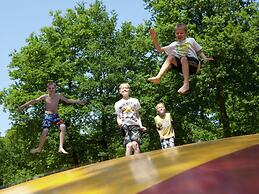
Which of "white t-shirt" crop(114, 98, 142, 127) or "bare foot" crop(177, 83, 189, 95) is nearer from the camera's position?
"bare foot" crop(177, 83, 189, 95)

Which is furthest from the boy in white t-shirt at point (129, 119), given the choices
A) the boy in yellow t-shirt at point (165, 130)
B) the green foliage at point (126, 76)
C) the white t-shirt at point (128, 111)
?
the green foliage at point (126, 76)

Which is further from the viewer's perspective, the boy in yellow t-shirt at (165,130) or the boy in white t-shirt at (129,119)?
the boy in yellow t-shirt at (165,130)

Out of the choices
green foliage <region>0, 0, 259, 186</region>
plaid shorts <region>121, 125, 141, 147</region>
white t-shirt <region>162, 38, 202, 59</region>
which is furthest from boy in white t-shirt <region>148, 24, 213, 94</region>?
green foliage <region>0, 0, 259, 186</region>

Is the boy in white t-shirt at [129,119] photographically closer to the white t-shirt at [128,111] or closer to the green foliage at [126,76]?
the white t-shirt at [128,111]

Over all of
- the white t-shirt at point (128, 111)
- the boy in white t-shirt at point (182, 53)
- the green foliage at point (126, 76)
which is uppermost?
the green foliage at point (126, 76)

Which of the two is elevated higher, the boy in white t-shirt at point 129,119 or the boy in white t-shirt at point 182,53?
the boy in white t-shirt at point 182,53

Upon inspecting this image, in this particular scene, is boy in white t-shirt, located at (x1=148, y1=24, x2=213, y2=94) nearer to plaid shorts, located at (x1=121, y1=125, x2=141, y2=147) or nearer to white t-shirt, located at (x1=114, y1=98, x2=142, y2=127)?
white t-shirt, located at (x1=114, y1=98, x2=142, y2=127)

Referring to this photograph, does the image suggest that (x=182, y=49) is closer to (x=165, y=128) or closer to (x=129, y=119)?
(x=129, y=119)

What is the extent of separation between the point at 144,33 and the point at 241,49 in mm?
6487

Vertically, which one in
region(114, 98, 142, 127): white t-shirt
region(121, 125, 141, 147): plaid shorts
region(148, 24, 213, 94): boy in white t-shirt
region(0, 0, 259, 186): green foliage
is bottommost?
region(121, 125, 141, 147): plaid shorts

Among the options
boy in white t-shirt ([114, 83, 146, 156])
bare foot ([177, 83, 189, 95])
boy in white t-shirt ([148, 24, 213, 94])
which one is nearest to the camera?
bare foot ([177, 83, 189, 95])

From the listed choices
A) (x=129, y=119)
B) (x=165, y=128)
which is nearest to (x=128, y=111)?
(x=129, y=119)

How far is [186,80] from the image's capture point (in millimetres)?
6984

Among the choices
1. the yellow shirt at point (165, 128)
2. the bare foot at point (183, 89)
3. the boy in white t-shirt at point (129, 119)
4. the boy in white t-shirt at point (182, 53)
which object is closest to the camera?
the bare foot at point (183, 89)
